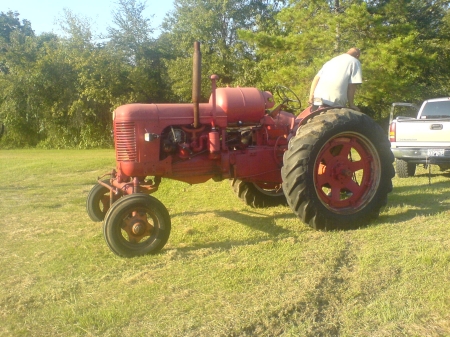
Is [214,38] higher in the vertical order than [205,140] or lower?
higher

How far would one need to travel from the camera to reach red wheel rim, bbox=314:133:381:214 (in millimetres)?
5406

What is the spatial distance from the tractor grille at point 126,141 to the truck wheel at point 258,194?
187cm

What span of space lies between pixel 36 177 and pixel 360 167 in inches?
316

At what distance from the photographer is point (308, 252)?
4.36 m

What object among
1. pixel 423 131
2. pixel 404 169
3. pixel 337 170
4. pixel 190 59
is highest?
pixel 190 59

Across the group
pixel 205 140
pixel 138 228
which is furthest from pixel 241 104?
pixel 138 228

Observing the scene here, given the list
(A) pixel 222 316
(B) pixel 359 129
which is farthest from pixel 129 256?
(B) pixel 359 129

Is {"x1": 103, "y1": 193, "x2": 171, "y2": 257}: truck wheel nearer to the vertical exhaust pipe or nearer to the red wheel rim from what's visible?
the vertical exhaust pipe

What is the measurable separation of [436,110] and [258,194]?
575cm

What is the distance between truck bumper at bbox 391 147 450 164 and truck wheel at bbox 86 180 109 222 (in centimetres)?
576

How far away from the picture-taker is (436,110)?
1029cm

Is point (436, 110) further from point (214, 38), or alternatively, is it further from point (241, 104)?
point (214, 38)

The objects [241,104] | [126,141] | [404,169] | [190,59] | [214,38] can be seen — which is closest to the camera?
[126,141]

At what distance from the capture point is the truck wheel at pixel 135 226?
4441 millimetres
